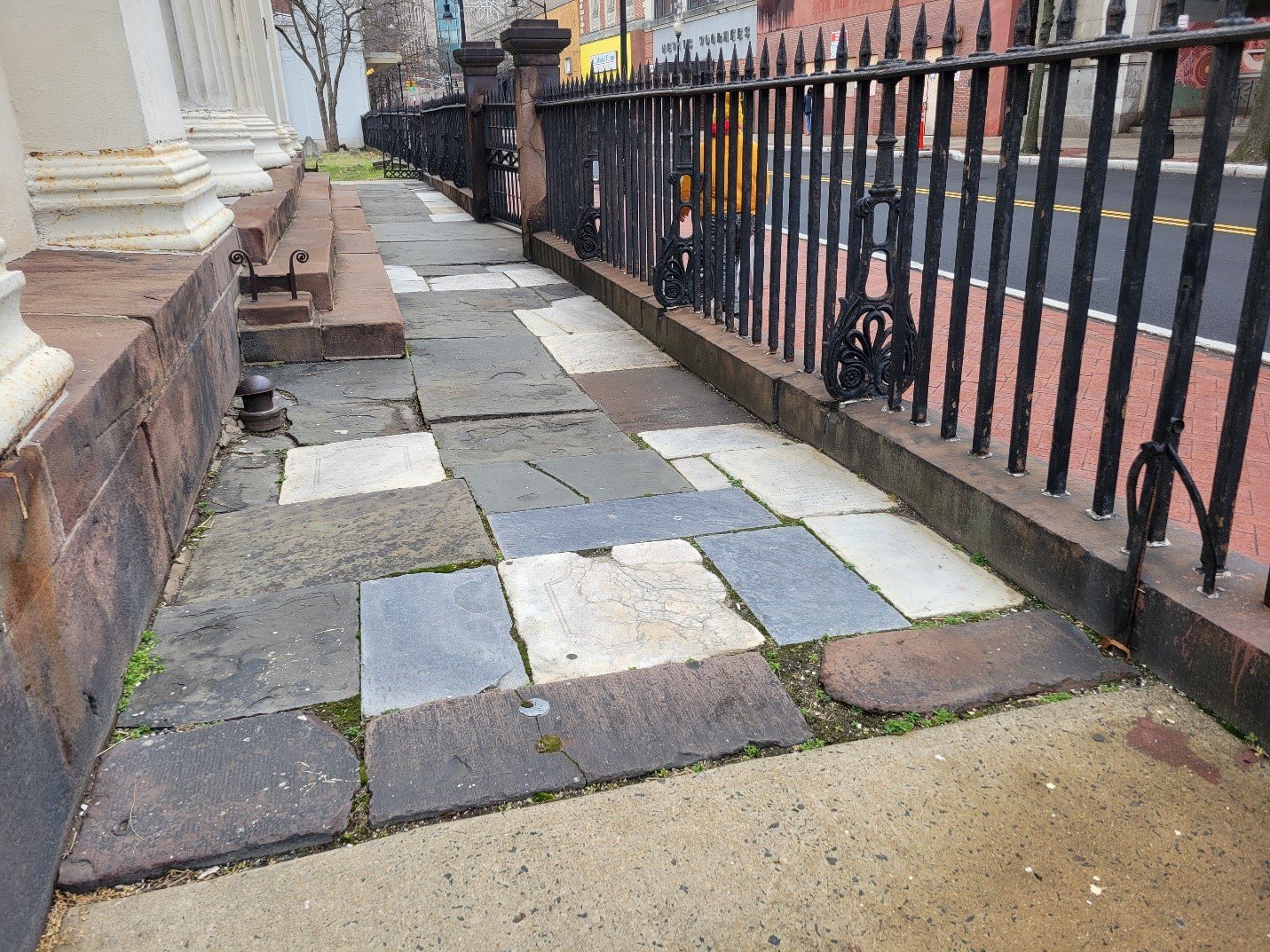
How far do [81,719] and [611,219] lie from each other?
560cm

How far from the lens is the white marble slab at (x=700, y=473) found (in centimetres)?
375

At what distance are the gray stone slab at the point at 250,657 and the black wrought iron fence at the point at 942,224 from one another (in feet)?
6.65

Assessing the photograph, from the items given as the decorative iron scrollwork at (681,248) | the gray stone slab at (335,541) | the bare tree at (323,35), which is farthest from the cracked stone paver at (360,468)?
the bare tree at (323,35)

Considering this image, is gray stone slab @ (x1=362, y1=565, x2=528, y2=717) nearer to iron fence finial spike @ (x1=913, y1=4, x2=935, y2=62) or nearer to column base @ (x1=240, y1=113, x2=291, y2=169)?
iron fence finial spike @ (x1=913, y1=4, x2=935, y2=62)

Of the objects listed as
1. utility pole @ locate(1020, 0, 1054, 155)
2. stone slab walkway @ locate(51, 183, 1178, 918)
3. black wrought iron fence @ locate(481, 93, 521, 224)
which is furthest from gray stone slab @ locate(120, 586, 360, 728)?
utility pole @ locate(1020, 0, 1054, 155)

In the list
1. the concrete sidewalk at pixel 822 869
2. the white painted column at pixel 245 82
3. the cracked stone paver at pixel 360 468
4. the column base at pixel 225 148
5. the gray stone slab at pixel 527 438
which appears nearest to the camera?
the concrete sidewalk at pixel 822 869

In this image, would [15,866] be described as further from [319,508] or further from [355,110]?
[355,110]

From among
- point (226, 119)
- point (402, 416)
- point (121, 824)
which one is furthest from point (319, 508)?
point (226, 119)

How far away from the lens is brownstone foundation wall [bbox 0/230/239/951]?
1.80 metres

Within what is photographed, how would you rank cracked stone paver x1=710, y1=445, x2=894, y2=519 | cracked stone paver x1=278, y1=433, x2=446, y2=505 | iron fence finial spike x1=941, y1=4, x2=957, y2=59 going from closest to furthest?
iron fence finial spike x1=941, y1=4, x2=957, y2=59 < cracked stone paver x1=710, y1=445, x2=894, y2=519 < cracked stone paver x1=278, y1=433, x2=446, y2=505

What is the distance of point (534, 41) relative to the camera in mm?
8344

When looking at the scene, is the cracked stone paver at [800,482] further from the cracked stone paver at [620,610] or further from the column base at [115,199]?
the column base at [115,199]

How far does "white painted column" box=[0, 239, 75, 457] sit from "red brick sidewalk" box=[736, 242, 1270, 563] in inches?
105

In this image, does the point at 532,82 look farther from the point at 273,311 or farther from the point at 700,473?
the point at 700,473
